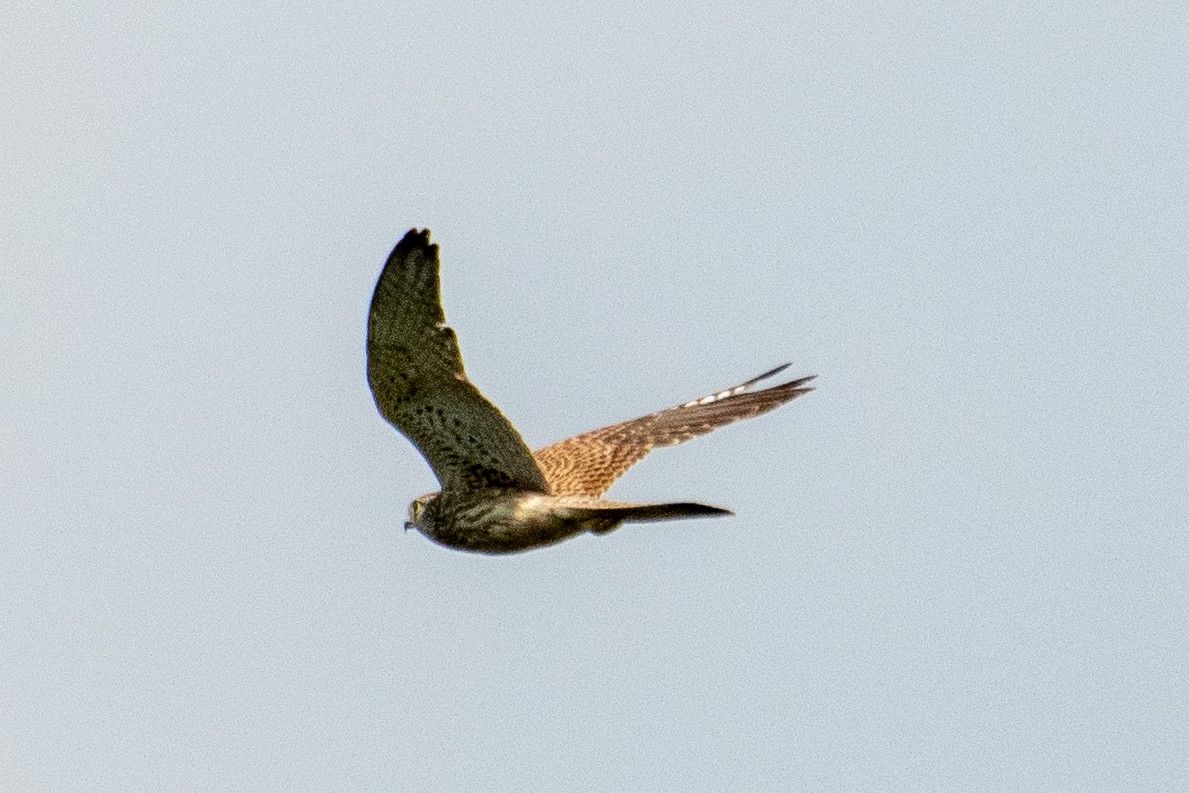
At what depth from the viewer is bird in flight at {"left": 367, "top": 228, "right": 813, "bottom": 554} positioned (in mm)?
10812

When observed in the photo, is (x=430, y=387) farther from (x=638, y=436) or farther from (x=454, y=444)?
(x=638, y=436)

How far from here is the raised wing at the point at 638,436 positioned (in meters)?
13.0

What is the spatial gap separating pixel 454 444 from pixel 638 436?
8.72 ft

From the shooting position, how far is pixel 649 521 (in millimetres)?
10891

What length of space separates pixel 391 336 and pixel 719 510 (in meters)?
2.02

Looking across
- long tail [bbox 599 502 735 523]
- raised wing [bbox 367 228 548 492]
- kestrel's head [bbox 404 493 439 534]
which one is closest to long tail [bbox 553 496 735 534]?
long tail [bbox 599 502 735 523]

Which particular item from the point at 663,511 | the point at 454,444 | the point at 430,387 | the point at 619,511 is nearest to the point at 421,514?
the point at 454,444

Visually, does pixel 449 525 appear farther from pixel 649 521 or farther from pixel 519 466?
pixel 649 521

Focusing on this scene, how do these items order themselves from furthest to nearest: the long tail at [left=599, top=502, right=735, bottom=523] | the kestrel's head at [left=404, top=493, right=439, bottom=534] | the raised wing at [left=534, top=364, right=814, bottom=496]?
the raised wing at [left=534, top=364, right=814, bottom=496]
the kestrel's head at [left=404, top=493, right=439, bottom=534]
the long tail at [left=599, top=502, right=735, bottom=523]

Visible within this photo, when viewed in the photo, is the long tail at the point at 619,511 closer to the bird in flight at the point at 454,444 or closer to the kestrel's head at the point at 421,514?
the bird in flight at the point at 454,444

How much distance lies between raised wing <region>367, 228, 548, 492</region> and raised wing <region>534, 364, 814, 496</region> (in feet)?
2.71

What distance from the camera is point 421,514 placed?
1223cm

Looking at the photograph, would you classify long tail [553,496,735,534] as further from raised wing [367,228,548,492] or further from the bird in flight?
raised wing [367,228,548,492]

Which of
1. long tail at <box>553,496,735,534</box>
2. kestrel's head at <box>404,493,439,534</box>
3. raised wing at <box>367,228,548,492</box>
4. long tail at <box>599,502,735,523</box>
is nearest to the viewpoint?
long tail at <box>599,502,735,523</box>
